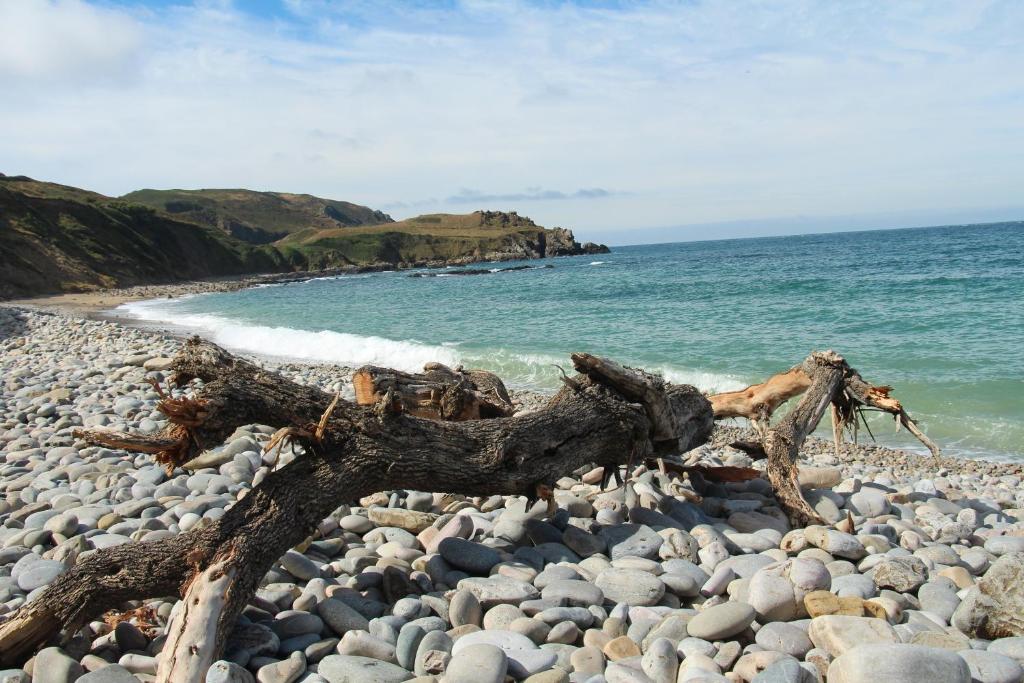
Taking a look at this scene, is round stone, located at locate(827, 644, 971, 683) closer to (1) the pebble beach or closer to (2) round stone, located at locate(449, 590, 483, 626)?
(1) the pebble beach

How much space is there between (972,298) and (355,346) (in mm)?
20093

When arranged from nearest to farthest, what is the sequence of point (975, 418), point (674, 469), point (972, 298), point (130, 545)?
point (130, 545)
point (674, 469)
point (975, 418)
point (972, 298)

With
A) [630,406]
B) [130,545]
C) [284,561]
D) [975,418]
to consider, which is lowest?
[975,418]

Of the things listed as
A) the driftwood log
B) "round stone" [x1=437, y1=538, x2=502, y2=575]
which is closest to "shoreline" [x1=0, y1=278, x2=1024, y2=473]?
the driftwood log

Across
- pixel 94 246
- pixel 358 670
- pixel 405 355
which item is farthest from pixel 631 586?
pixel 94 246

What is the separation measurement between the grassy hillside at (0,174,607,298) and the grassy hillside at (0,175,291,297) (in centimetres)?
12

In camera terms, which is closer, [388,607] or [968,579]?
[388,607]

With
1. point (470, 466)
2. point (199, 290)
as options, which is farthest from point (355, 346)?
point (199, 290)

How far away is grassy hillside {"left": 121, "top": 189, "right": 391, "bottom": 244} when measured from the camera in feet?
400

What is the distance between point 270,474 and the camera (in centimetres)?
389

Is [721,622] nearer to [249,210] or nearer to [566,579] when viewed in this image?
[566,579]

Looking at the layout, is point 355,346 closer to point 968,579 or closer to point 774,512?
point 774,512

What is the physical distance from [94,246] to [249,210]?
8808cm

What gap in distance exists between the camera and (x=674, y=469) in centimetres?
595
